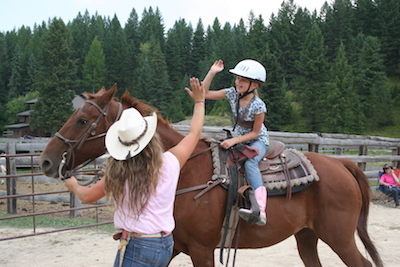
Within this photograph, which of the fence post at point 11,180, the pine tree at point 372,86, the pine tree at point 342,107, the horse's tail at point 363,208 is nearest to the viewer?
the horse's tail at point 363,208

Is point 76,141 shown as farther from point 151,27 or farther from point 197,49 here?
point 151,27

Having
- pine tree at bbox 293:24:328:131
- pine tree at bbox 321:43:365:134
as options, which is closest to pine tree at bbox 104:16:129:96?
pine tree at bbox 293:24:328:131

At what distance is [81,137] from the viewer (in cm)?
309

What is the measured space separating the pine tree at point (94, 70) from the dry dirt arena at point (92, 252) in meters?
62.5

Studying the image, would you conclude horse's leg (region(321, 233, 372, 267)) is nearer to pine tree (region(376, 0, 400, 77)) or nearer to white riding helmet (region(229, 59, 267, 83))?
white riding helmet (region(229, 59, 267, 83))

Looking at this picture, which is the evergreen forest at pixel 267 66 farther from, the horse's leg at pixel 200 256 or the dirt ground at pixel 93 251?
the horse's leg at pixel 200 256

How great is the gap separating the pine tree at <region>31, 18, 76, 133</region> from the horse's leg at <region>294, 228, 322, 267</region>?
4409 cm

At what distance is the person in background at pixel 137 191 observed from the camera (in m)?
2.08

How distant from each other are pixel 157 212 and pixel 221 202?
1.24 m

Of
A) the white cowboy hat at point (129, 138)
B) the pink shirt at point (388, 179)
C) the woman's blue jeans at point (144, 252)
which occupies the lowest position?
the pink shirt at point (388, 179)

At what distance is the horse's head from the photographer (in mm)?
3020

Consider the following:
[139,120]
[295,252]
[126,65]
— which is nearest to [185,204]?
[139,120]

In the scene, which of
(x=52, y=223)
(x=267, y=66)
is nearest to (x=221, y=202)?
(x=52, y=223)

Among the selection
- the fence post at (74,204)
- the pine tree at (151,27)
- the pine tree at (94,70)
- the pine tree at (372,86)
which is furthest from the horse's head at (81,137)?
the pine tree at (151,27)
